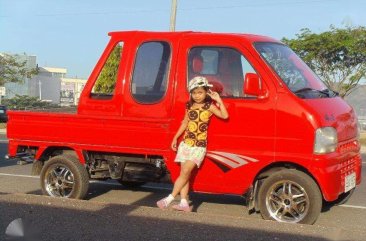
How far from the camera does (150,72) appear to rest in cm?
677

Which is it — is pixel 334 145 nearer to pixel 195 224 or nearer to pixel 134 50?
pixel 195 224

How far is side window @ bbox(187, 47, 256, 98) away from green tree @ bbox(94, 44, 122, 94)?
3.39ft

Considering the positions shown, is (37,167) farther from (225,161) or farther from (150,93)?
(225,161)

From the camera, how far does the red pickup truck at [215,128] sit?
5.82 m

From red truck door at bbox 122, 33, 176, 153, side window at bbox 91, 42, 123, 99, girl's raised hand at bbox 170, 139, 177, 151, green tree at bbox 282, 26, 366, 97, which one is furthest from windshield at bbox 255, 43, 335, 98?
green tree at bbox 282, 26, 366, 97

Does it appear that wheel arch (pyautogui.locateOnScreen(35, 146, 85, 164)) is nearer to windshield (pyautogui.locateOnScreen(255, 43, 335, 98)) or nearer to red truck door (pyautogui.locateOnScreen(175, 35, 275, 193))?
red truck door (pyautogui.locateOnScreen(175, 35, 275, 193))

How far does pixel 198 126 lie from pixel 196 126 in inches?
0.9

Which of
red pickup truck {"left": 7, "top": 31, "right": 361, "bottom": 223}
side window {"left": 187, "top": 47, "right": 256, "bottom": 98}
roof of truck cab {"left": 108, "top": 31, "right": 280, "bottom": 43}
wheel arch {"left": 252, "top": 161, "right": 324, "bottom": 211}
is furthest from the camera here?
roof of truck cab {"left": 108, "top": 31, "right": 280, "bottom": 43}

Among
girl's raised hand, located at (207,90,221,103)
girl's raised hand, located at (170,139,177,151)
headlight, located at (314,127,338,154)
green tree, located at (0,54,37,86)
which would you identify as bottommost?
girl's raised hand, located at (170,139,177,151)

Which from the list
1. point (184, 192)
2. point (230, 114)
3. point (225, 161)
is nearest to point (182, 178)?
point (184, 192)

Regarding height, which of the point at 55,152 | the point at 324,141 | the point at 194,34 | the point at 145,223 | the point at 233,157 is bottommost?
the point at 145,223

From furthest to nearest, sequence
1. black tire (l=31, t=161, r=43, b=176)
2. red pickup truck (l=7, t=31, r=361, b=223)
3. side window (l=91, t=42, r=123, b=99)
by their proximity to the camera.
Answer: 1. black tire (l=31, t=161, r=43, b=176)
2. side window (l=91, t=42, r=123, b=99)
3. red pickup truck (l=7, t=31, r=361, b=223)

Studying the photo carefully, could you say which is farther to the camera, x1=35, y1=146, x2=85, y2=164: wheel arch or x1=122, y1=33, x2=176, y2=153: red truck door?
x1=35, y1=146, x2=85, y2=164: wheel arch

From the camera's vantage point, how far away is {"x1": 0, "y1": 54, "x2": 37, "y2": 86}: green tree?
3894 cm
